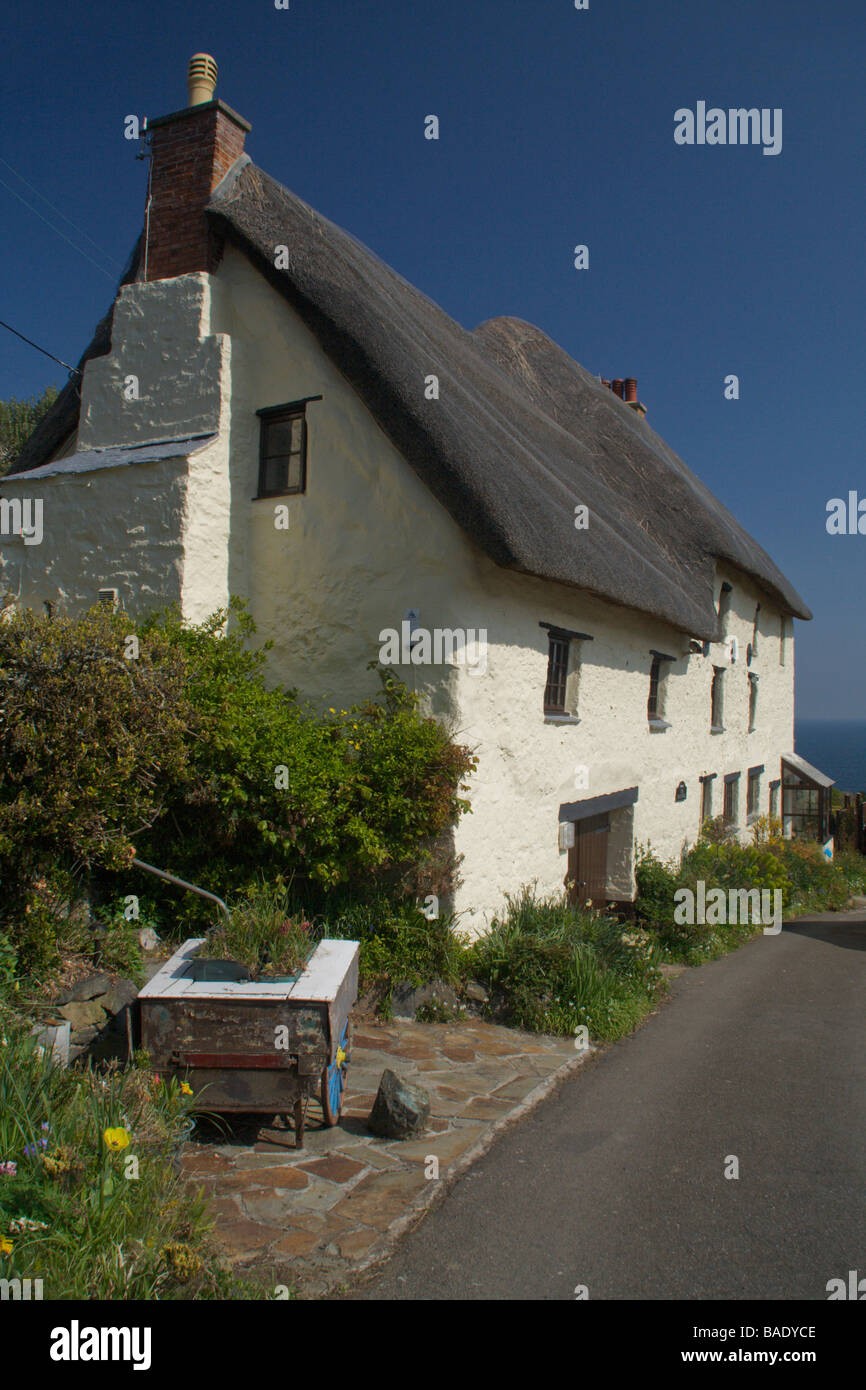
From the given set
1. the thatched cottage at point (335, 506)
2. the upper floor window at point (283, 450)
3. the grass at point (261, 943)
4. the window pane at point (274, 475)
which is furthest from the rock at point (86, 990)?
the window pane at point (274, 475)

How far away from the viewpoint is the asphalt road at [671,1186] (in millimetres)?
3891

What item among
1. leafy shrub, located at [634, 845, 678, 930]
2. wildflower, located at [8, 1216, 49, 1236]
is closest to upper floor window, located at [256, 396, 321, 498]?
leafy shrub, located at [634, 845, 678, 930]

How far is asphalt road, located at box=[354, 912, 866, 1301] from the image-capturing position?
3891 millimetres

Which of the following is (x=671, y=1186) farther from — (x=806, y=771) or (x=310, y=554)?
(x=806, y=771)

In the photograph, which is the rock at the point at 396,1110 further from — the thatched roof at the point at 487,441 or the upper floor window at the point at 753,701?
the upper floor window at the point at 753,701

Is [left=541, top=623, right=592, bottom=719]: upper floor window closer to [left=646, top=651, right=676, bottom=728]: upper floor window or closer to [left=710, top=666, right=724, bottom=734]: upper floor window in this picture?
[left=646, top=651, right=676, bottom=728]: upper floor window

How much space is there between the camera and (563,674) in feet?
32.2

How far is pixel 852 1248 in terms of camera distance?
166 inches

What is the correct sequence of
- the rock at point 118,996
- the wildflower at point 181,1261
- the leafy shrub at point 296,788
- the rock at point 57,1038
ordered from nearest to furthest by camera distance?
the wildflower at point 181,1261 → the rock at point 57,1038 → the rock at point 118,996 → the leafy shrub at point 296,788

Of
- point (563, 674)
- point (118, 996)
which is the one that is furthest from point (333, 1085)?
point (563, 674)

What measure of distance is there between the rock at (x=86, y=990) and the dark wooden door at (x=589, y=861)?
→ 18.7ft

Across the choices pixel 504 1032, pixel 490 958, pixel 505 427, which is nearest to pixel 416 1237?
pixel 504 1032

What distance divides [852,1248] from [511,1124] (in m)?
2.01
